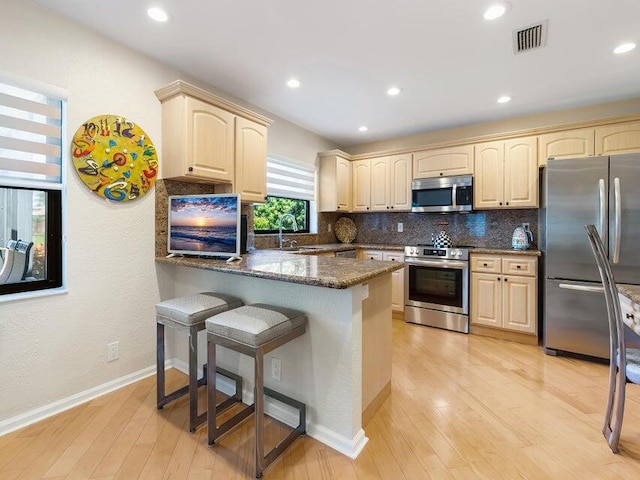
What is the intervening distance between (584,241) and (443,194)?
1.54 meters

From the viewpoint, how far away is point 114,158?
226 centimetres

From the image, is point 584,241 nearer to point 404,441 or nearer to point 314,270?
point 404,441

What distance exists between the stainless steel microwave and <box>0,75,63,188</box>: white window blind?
3701mm

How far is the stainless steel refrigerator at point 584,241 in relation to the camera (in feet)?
8.60

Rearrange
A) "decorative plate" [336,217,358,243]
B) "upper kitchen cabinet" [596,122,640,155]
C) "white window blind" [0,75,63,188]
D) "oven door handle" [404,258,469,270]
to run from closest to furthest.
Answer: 1. "white window blind" [0,75,63,188]
2. "upper kitchen cabinet" [596,122,640,155]
3. "oven door handle" [404,258,469,270]
4. "decorative plate" [336,217,358,243]

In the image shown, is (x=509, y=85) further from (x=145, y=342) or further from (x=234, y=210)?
(x=145, y=342)

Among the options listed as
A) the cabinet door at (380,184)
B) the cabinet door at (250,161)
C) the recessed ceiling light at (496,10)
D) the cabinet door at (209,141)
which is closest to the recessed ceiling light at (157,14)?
the cabinet door at (209,141)

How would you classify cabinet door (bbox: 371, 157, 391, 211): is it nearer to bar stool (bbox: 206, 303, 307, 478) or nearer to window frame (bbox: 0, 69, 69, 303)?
bar stool (bbox: 206, 303, 307, 478)

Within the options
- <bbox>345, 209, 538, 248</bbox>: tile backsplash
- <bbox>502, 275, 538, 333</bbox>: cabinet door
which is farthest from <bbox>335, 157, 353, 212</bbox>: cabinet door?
<bbox>502, 275, 538, 333</bbox>: cabinet door

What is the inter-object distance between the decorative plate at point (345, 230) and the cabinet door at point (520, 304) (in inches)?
89.5

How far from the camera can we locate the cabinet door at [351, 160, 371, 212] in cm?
461

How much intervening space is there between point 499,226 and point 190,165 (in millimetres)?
3677

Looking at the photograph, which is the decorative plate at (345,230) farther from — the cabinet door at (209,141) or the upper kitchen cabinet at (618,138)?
the upper kitchen cabinet at (618,138)

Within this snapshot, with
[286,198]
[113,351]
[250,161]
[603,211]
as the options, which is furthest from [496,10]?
[113,351]
